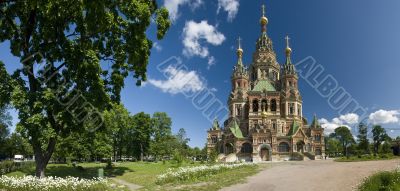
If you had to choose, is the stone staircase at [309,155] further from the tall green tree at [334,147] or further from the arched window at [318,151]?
the tall green tree at [334,147]

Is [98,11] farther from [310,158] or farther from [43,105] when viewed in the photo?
[310,158]

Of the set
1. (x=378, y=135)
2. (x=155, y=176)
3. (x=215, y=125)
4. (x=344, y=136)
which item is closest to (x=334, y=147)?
(x=344, y=136)

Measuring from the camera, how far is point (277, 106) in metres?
76.5

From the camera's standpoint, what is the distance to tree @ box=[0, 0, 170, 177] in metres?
17.8

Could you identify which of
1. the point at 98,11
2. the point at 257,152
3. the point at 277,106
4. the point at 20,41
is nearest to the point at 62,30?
the point at 20,41

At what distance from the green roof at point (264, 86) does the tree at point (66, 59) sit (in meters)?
62.7

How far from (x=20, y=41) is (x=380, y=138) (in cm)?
8976

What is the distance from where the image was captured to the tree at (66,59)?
702 inches

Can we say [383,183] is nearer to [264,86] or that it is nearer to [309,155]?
[309,155]

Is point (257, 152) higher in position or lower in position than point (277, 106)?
lower

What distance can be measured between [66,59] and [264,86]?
66371 millimetres

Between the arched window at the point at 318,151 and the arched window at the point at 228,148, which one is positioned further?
the arched window at the point at 318,151

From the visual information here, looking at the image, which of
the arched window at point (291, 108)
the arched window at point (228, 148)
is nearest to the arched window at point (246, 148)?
the arched window at point (228, 148)

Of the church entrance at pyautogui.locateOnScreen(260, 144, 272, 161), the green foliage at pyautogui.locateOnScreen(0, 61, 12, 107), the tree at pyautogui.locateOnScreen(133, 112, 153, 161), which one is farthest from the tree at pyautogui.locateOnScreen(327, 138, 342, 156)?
the green foliage at pyautogui.locateOnScreen(0, 61, 12, 107)
